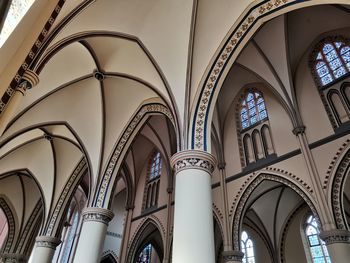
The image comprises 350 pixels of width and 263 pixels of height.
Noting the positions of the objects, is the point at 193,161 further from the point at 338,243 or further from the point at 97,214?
the point at 97,214

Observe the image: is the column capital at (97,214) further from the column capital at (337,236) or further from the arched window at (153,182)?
the column capital at (337,236)

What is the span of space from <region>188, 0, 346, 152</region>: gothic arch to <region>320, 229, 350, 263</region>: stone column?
3855 mm

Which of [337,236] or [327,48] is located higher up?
[327,48]

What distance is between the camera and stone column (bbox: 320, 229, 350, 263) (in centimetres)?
709

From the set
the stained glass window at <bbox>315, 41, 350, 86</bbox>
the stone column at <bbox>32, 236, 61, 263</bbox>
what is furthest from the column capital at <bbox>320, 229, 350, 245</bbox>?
the stone column at <bbox>32, 236, 61, 263</bbox>

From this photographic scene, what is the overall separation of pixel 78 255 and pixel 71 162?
17.6 feet

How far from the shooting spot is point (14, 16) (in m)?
A: 3.74

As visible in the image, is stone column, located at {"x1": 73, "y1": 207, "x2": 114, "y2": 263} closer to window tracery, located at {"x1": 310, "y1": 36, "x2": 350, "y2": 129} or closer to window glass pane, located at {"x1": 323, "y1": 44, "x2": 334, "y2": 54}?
window tracery, located at {"x1": 310, "y1": 36, "x2": 350, "y2": 129}

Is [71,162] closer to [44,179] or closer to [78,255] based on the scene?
[44,179]

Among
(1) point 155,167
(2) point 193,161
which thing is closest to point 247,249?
(1) point 155,167

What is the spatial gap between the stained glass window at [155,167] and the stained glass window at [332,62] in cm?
850

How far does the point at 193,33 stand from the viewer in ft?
24.1

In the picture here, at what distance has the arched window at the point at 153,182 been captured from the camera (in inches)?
565

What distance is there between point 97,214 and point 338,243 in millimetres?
6633
